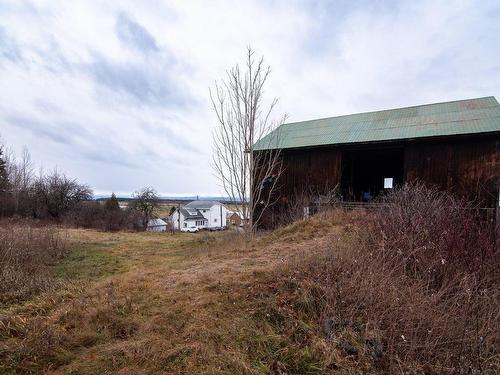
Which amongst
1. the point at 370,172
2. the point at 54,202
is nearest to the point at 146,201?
the point at 54,202

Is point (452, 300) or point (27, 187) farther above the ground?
point (27, 187)

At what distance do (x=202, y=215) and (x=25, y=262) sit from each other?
59.6 metres

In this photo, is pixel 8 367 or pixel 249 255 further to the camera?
pixel 249 255

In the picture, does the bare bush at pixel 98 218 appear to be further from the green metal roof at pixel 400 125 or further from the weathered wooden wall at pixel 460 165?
the weathered wooden wall at pixel 460 165

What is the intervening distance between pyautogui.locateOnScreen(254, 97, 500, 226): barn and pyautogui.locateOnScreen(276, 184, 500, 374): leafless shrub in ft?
22.5

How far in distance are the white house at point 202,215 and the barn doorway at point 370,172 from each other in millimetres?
45471

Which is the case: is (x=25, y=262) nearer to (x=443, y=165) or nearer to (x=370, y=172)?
(x=443, y=165)

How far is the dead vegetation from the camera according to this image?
2906 millimetres

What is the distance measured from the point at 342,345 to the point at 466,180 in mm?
11283

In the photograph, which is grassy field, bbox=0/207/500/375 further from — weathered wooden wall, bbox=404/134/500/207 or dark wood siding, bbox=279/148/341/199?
dark wood siding, bbox=279/148/341/199

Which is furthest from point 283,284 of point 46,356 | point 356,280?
point 46,356

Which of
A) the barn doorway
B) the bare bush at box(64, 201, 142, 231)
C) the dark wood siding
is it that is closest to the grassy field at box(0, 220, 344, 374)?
the dark wood siding

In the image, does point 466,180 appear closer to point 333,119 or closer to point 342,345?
point 333,119

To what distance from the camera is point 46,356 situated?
10.6 feet
